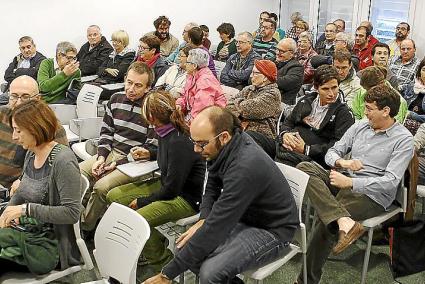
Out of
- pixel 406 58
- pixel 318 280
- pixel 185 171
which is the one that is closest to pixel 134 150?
pixel 185 171

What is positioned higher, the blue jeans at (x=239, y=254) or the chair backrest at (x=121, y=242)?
the chair backrest at (x=121, y=242)

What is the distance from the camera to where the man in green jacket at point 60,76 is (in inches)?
191

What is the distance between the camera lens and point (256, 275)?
6.91ft

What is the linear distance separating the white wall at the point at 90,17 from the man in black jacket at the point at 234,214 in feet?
16.1

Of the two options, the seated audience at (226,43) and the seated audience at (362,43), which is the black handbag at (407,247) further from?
the seated audience at (226,43)

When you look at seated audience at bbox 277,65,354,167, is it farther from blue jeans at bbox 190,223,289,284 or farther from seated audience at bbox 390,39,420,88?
seated audience at bbox 390,39,420,88

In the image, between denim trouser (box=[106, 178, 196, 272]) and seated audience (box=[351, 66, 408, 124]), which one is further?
seated audience (box=[351, 66, 408, 124])

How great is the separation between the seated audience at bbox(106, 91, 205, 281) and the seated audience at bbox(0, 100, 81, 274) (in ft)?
1.56

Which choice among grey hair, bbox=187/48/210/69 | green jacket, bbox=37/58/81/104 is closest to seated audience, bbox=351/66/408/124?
grey hair, bbox=187/48/210/69

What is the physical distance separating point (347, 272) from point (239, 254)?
1122 millimetres

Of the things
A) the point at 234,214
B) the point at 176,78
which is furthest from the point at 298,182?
the point at 176,78

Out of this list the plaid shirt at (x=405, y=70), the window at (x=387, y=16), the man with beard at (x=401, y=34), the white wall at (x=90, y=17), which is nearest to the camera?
the plaid shirt at (x=405, y=70)

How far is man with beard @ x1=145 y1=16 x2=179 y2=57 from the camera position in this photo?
6.14 m

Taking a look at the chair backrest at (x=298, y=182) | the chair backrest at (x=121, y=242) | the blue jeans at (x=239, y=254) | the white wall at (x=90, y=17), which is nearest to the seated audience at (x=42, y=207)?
the chair backrest at (x=121, y=242)
